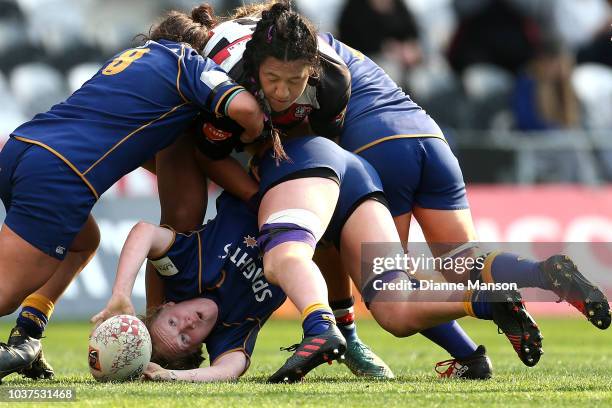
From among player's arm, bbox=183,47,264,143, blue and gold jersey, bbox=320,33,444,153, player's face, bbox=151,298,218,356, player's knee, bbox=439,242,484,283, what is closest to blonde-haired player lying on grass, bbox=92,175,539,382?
player's face, bbox=151,298,218,356

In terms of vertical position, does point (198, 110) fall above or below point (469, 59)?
above

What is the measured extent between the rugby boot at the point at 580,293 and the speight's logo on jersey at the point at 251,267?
4.98 feet

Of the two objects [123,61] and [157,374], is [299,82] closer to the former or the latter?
[123,61]

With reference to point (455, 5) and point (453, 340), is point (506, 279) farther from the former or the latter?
point (455, 5)

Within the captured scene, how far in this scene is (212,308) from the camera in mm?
5324

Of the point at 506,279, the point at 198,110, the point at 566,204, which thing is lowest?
the point at 566,204

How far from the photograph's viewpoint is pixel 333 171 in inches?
209

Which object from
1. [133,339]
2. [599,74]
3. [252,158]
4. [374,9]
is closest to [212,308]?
[133,339]

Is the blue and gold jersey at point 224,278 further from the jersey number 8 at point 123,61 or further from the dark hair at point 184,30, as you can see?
the dark hair at point 184,30

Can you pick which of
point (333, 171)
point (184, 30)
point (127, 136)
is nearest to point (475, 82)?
point (184, 30)

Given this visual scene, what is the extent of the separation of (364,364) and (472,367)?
21.5 inches

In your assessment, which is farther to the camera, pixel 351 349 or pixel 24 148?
pixel 351 349

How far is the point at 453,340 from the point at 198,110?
5.60ft

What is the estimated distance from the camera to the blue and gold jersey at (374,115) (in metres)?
5.76
